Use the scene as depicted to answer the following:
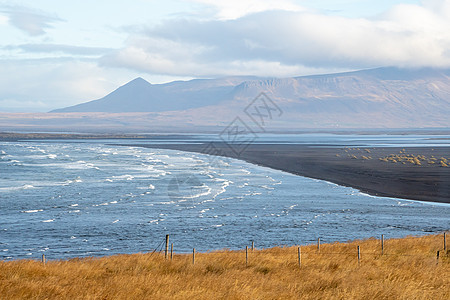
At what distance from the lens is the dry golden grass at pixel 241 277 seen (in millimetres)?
14789

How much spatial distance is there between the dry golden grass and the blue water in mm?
8325

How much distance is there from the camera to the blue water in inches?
1212

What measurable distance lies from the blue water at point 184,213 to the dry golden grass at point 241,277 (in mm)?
8325

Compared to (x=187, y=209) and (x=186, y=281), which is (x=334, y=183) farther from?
(x=186, y=281)

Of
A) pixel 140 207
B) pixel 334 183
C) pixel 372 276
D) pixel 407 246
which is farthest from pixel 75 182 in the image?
pixel 372 276

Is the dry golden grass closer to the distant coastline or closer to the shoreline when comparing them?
the shoreline

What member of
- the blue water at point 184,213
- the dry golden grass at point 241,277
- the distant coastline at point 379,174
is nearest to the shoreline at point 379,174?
the distant coastline at point 379,174

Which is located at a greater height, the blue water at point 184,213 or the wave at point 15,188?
the wave at point 15,188

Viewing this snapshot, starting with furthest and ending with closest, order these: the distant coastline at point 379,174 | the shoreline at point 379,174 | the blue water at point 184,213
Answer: the distant coastline at point 379,174 → the shoreline at point 379,174 → the blue water at point 184,213

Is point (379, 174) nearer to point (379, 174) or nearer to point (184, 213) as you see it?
point (379, 174)

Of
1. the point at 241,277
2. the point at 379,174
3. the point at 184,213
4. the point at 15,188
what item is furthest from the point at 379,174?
the point at 241,277

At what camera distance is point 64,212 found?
3941 centimetres

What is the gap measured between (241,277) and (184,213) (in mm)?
22717

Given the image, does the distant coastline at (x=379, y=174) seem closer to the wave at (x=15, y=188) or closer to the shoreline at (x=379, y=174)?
the shoreline at (x=379, y=174)
